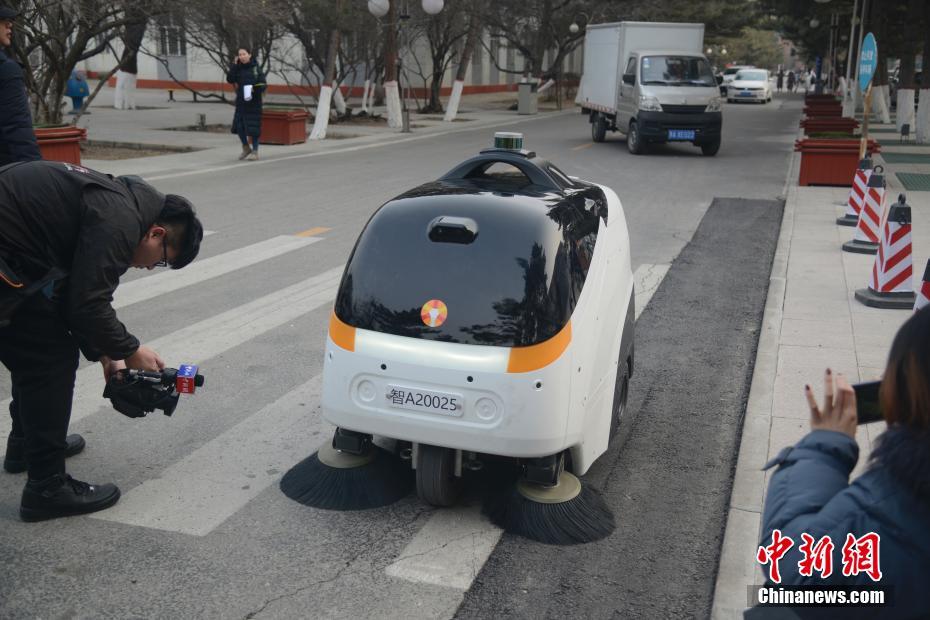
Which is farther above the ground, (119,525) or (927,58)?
(927,58)

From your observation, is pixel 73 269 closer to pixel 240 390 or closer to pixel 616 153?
pixel 240 390

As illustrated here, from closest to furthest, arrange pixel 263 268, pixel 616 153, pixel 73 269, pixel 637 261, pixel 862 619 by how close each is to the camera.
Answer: pixel 862 619 → pixel 73 269 → pixel 263 268 → pixel 637 261 → pixel 616 153

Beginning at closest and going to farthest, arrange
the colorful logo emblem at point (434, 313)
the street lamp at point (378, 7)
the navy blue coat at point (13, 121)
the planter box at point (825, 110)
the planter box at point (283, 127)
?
1. the colorful logo emblem at point (434, 313)
2. the navy blue coat at point (13, 121)
3. the planter box at point (283, 127)
4. the street lamp at point (378, 7)
5. the planter box at point (825, 110)

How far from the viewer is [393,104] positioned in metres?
27.4

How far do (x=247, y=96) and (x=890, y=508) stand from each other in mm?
17410

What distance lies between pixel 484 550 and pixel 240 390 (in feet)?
8.36

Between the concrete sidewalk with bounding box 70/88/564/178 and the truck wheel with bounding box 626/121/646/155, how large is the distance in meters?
Answer: 6.31

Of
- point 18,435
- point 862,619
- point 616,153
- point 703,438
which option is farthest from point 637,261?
point 616,153

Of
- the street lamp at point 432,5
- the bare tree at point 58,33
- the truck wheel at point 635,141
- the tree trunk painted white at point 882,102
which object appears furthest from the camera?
the tree trunk painted white at point 882,102

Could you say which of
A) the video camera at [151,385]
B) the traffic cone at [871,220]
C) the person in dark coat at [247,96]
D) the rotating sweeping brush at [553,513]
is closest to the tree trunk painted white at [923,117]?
the traffic cone at [871,220]

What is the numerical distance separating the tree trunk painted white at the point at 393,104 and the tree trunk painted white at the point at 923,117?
1403 centimetres

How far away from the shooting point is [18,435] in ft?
15.4

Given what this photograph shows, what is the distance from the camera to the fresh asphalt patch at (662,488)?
3.72 m

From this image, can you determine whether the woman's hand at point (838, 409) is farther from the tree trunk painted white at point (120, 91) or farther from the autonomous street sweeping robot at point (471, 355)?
the tree trunk painted white at point (120, 91)
